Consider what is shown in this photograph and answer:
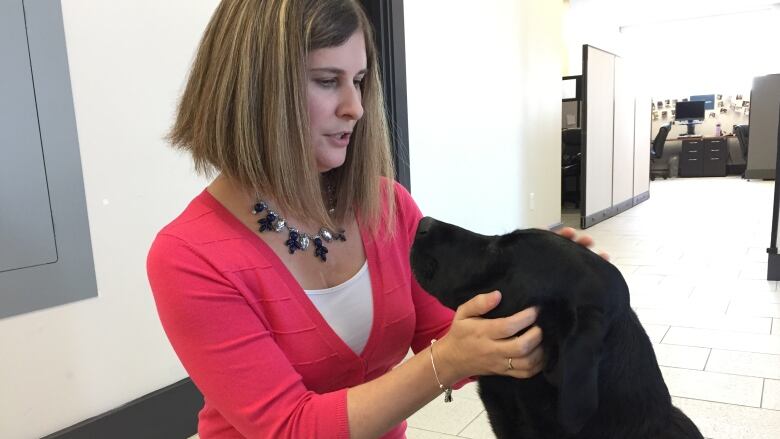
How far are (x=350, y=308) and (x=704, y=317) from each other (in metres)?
2.78

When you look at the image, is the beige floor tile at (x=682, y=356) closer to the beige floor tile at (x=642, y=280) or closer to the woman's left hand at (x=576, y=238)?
the beige floor tile at (x=642, y=280)

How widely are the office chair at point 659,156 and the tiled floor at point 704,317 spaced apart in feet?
16.0

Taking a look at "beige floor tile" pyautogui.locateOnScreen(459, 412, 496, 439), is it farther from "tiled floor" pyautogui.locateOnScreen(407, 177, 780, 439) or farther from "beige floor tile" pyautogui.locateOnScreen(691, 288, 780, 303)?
"beige floor tile" pyautogui.locateOnScreen(691, 288, 780, 303)

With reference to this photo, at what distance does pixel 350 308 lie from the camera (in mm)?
1050

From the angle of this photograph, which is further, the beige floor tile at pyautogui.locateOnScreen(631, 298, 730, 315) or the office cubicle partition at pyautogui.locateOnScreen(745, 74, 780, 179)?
the office cubicle partition at pyautogui.locateOnScreen(745, 74, 780, 179)

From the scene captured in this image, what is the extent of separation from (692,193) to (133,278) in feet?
30.3

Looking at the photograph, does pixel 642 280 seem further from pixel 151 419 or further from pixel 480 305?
pixel 480 305

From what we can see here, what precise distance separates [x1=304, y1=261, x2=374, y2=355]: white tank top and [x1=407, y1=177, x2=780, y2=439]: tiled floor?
1.14 metres

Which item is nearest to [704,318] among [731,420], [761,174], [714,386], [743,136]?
[714,386]

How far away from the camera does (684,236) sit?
5.45 metres

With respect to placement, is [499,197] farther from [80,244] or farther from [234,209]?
[234,209]

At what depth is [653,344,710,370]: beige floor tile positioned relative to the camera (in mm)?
2543

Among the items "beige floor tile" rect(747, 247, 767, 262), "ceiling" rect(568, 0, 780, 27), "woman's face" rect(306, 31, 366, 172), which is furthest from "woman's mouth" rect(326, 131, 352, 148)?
"ceiling" rect(568, 0, 780, 27)

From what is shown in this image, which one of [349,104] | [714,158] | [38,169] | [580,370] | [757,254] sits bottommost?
[757,254]
